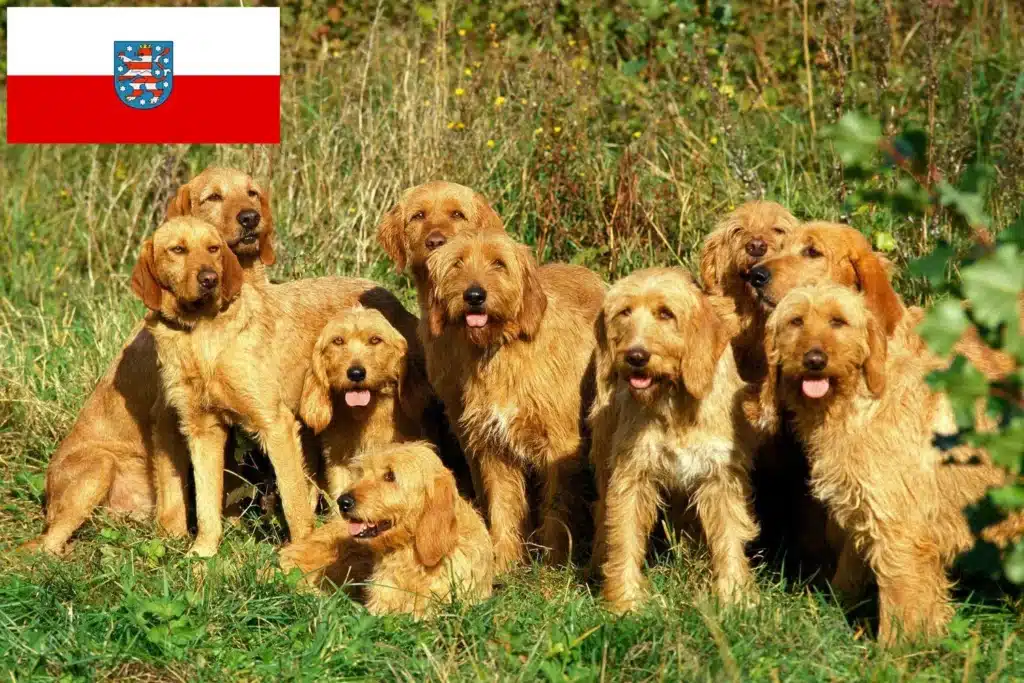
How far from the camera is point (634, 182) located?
9.44 meters

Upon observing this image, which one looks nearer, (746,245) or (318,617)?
(318,617)

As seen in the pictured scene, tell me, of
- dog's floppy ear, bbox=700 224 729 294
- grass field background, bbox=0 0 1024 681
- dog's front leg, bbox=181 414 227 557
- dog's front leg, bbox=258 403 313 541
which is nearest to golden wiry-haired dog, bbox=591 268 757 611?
grass field background, bbox=0 0 1024 681

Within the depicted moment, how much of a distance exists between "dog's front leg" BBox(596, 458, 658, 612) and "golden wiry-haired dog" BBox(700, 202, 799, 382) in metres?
0.76

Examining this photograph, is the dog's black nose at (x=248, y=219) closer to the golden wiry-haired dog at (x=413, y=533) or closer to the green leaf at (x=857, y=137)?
the golden wiry-haired dog at (x=413, y=533)

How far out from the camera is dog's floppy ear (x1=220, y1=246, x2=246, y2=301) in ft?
23.2

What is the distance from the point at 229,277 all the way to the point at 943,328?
4.68 metres

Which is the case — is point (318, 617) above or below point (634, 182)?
below

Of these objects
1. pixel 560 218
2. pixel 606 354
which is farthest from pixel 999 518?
pixel 560 218

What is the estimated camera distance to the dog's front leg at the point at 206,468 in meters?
7.25

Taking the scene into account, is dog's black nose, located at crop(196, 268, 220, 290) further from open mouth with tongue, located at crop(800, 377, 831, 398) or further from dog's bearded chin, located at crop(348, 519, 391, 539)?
open mouth with tongue, located at crop(800, 377, 831, 398)

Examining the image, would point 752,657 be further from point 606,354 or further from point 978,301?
point 978,301

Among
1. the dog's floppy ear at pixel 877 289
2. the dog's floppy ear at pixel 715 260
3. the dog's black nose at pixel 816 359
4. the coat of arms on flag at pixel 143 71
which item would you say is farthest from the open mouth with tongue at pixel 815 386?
the coat of arms on flag at pixel 143 71

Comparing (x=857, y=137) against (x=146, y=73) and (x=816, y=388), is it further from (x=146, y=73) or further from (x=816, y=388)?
(x=146, y=73)

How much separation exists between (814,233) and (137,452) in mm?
4144
